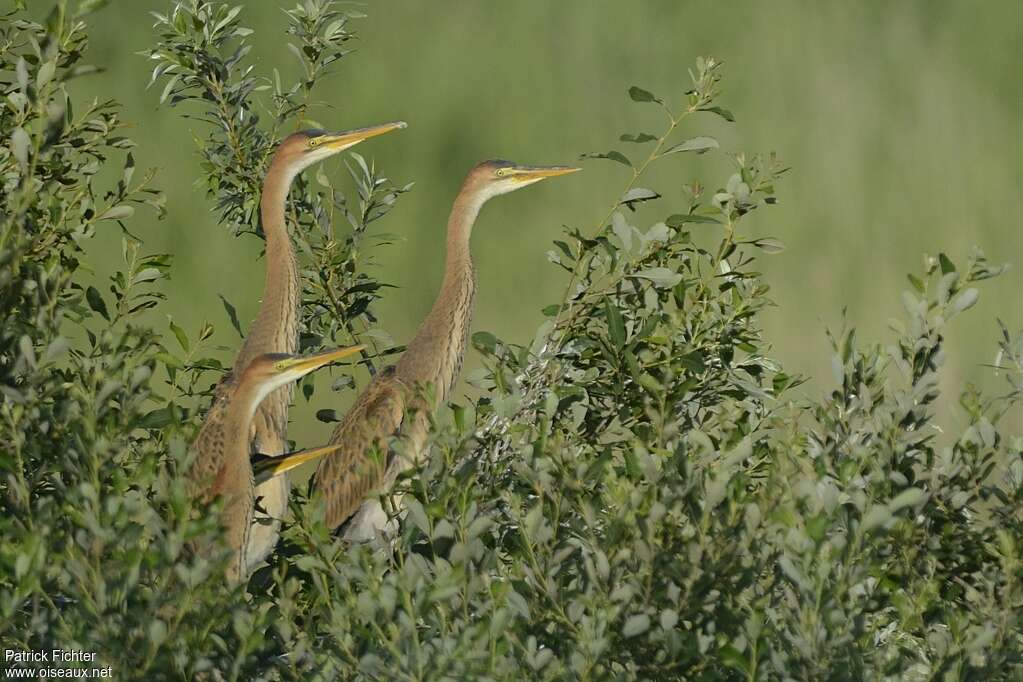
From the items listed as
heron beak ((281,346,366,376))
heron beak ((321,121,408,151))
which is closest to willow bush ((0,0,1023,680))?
heron beak ((281,346,366,376))

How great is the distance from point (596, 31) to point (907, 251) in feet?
4.97

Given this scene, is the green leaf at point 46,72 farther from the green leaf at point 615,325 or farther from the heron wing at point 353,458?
the heron wing at point 353,458

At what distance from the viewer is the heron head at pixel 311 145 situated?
130 inches

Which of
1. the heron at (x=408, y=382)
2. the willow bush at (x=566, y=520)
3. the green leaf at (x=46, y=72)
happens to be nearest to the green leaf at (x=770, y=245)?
the willow bush at (x=566, y=520)

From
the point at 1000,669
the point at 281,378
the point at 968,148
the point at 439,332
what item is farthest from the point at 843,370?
the point at 968,148

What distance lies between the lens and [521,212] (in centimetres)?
559

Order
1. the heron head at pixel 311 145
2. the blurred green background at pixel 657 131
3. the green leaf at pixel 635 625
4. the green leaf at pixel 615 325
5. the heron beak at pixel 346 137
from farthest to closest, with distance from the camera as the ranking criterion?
the blurred green background at pixel 657 131 → the heron beak at pixel 346 137 → the heron head at pixel 311 145 → the green leaf at pixel 615 325 → the green leaf at pixel 635 625

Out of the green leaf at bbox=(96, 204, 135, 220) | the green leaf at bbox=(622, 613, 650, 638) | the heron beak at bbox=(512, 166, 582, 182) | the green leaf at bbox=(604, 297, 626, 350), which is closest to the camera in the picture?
the green leaf at bbox=(622, 613, 650, 638)

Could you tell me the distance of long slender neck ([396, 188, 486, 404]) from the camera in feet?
11.1

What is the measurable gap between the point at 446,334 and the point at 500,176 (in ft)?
1.40

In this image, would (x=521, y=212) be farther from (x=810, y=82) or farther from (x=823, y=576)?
(x=823, y=576)

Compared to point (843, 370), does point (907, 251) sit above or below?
above

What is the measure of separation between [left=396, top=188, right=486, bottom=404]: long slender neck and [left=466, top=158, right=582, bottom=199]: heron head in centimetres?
3

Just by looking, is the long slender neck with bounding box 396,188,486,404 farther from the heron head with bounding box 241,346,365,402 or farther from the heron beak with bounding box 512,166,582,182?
the heron head with bounding box 241,346,365,402
